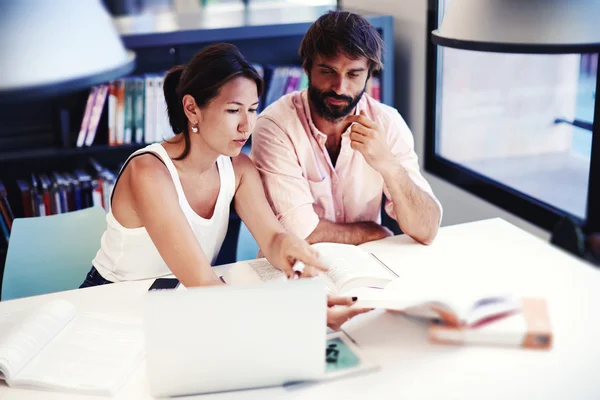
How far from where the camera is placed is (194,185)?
75.4 inches

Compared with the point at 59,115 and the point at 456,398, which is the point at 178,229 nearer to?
the point at 456,398

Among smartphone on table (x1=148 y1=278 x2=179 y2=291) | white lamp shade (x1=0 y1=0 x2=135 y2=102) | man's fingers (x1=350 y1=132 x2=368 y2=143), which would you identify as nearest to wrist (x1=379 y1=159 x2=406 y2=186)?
man's fingers (x1=350 y1=132 x2=368 y2=143)

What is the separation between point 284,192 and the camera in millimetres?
2111

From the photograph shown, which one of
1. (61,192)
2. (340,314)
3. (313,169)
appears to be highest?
(313,169)

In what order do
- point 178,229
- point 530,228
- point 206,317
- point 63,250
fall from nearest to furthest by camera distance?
point 206,317
point 178,229
point 63,250
point 530,228

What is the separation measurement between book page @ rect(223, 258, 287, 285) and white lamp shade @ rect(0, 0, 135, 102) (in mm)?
1097

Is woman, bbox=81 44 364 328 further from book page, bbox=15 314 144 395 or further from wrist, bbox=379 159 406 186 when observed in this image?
wrist, bbox=379 159 406 186

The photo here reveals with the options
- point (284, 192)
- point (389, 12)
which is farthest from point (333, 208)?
point (389, 12)

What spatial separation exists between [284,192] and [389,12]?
5.51ft

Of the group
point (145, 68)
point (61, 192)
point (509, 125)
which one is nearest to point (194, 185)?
point (61, 192)

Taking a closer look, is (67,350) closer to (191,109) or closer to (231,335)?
(231,335)

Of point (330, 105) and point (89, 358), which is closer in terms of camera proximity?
point (89, 358)

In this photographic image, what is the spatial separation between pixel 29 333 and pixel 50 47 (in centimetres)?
94

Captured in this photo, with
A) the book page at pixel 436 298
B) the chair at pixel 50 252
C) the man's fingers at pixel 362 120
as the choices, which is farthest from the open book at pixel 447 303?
the chair at pixel 50 252
